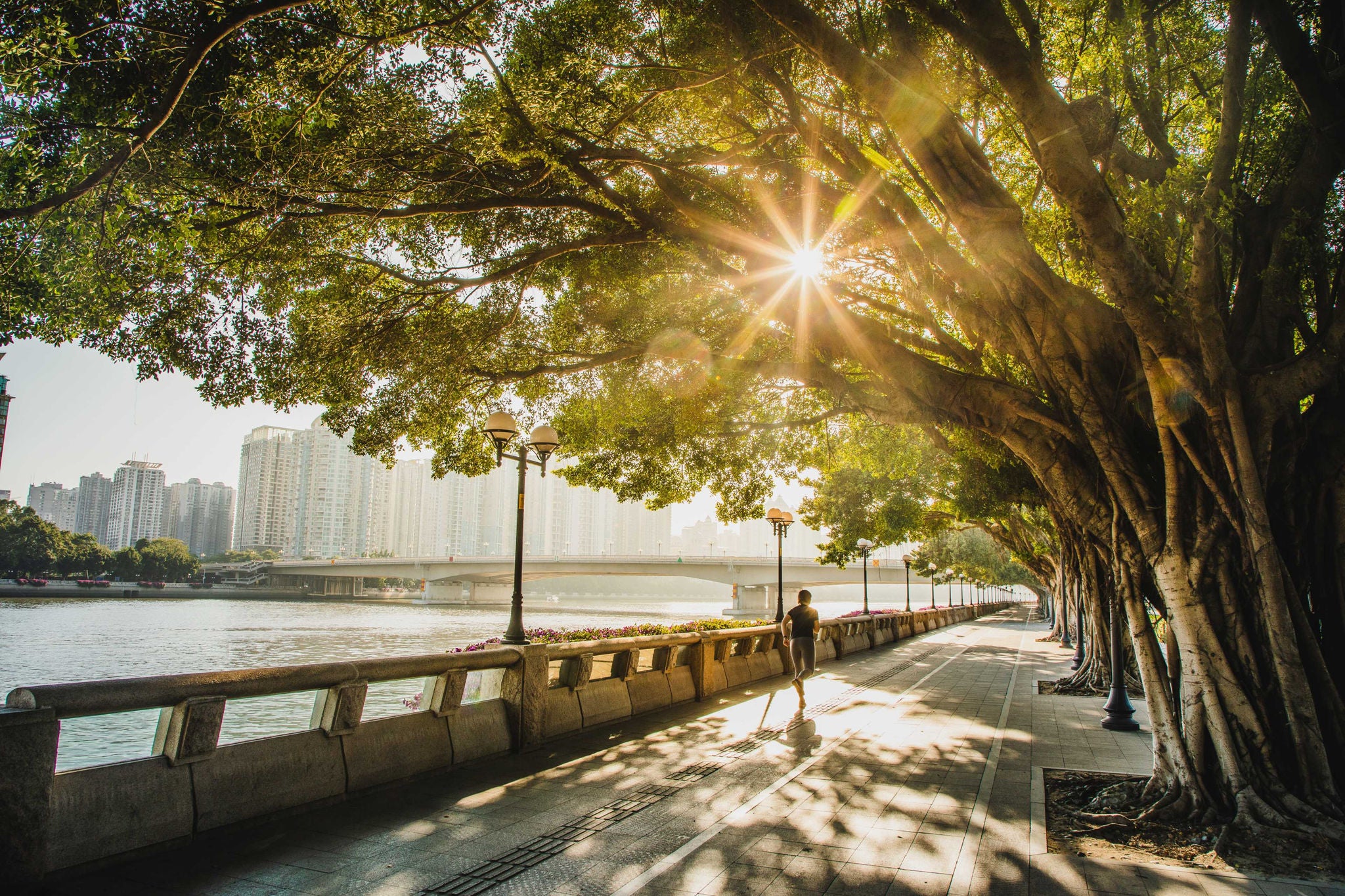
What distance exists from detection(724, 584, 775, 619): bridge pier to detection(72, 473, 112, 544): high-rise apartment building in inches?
3614

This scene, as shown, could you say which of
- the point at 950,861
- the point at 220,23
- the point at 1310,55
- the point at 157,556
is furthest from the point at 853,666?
the point at 157,556

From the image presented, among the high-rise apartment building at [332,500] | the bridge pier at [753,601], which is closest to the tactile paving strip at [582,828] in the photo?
the bridge pier at [753,601]

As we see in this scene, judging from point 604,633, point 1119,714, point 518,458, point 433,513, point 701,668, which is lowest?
point 1119,714

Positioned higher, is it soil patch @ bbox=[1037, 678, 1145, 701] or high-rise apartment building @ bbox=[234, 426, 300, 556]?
high-rise apartment building @ bbox=[234, 426, 300, 556]

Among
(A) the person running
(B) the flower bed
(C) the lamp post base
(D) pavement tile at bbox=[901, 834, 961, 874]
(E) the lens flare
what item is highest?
(E) the lens flare

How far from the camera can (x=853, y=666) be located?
60.8 feet

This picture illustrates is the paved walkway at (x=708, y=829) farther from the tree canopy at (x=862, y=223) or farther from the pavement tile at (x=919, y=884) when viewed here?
the tree canopy at (x=862, y=223)

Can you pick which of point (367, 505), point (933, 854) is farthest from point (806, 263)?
point (367, 505)

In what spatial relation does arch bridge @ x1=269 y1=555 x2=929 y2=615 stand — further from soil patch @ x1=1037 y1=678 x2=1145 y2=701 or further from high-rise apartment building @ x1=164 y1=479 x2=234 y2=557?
high-rise apartment building @ x1=164 y1=479 x2=234 y2=557

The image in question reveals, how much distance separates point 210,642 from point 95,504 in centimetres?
10079

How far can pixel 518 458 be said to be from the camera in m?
10.9

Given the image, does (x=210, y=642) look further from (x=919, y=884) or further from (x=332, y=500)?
(x=332, y=500)

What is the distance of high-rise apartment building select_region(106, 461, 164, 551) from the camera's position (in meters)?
106

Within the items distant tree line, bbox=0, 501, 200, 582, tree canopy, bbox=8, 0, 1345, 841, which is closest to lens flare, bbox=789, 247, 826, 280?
tree canopy, bbox=8, 0, 1345, 841
